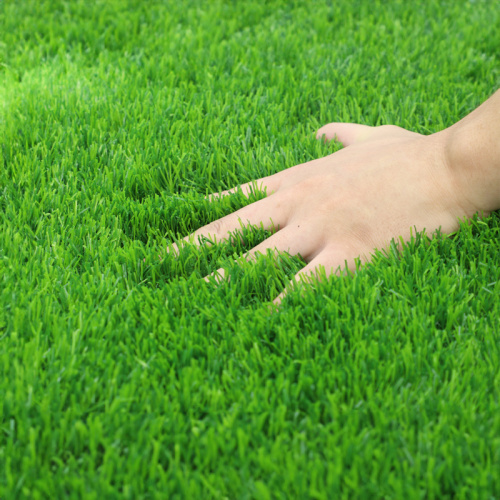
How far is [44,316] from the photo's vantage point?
1680mm

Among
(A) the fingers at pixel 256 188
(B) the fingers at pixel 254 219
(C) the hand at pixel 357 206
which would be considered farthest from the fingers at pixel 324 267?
(A) the fingers at pixel 256 188

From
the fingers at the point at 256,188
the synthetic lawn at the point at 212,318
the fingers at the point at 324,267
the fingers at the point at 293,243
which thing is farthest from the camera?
the fingers at the point at 256,188

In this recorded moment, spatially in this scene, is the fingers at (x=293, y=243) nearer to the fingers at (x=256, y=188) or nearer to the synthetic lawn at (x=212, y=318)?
the synthetic lawn at (x=212, y=318)

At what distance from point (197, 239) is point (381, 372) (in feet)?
2.90

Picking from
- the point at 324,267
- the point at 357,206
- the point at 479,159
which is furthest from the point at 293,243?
the point at 479,159

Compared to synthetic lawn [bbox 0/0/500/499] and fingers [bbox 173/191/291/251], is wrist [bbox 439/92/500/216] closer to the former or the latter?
synthetic lawn [bbox 0/0/500/499]

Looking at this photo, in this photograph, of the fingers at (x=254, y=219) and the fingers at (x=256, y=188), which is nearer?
the fingers at (x=254, y=219)

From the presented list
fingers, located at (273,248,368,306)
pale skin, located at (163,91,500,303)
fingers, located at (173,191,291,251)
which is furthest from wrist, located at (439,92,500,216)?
fingers, located at (173,191,291,251)

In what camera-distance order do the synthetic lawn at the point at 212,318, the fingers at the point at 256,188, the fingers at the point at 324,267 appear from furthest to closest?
the fingers at the point at 256,188, the fingers at the point at 324,267, the synthetic lawn at the point at 212,318

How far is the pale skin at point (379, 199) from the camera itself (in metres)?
2.04

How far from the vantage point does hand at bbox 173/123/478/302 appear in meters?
2.04

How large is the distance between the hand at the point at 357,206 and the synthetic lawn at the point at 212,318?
76mm

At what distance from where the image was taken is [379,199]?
210 cm

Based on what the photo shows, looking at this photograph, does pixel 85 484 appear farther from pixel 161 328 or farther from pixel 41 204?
pixel 41 204
